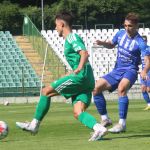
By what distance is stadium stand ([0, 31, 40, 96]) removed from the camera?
3497 centimetres

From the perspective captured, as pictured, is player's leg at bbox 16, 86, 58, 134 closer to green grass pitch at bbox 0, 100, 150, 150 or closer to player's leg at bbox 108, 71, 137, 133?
green grass pitch at bbox 0, 100, 150, 150

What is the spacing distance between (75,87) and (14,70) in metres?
27.0

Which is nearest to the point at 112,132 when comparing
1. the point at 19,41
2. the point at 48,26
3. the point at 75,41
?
the point at 75,41

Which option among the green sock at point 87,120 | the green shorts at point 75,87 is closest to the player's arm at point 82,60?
the green shorts at point 75,87

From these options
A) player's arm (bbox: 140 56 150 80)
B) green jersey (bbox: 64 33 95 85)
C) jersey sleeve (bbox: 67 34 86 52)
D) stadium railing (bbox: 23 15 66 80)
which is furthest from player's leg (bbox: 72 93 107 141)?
stadium railing (bbox: 23 15 66 80)

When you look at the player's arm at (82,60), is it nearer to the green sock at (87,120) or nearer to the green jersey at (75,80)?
the green jersey at (75,80)

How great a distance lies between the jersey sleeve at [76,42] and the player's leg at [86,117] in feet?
2.54

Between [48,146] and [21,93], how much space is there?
2409cm

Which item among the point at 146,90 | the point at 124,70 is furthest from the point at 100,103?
the point at 146,90

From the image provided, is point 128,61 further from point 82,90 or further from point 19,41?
point 19,41

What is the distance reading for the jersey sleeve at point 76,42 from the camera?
10039 millimetres

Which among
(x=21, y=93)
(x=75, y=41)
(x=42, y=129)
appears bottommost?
(x=21, y=93)

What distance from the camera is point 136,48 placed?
1200 cm

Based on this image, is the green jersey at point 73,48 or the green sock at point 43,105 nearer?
the green jersey at point 73,48
